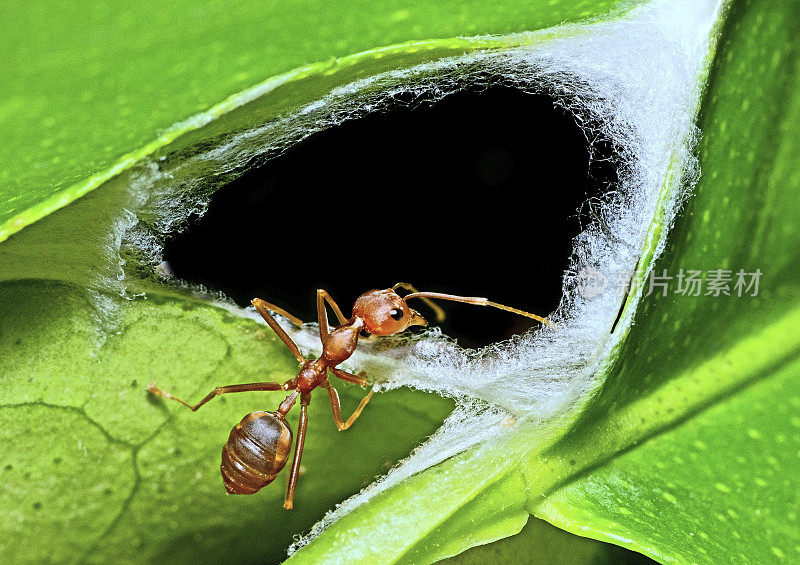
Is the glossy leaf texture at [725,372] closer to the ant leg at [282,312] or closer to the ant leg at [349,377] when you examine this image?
the ant leg at [349,377]

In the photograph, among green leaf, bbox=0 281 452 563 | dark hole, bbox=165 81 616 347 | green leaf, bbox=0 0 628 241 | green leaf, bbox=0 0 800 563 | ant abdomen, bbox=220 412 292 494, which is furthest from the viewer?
dark hole, bbox=165 81 616 347

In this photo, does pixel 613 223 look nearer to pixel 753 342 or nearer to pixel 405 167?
pixel 753 342

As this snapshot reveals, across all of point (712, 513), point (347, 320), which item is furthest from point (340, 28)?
point (347, 320)

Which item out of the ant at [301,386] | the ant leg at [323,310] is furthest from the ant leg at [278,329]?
the ant leg at [323,310]

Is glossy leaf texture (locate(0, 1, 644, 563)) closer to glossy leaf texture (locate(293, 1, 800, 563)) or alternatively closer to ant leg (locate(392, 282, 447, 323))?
glossy leaf texture (locate(293, 1, 800, 563))

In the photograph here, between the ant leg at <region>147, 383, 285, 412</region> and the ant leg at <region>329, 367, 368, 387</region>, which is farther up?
the ant leg at <region>147, 383, 285, 412</region>

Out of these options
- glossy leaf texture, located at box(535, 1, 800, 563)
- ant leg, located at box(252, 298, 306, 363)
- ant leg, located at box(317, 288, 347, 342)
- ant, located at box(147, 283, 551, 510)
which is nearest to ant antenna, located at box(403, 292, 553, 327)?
ant, located at box(147, 283, 551, 510)

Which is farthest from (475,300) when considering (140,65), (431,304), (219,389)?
(140,65)
